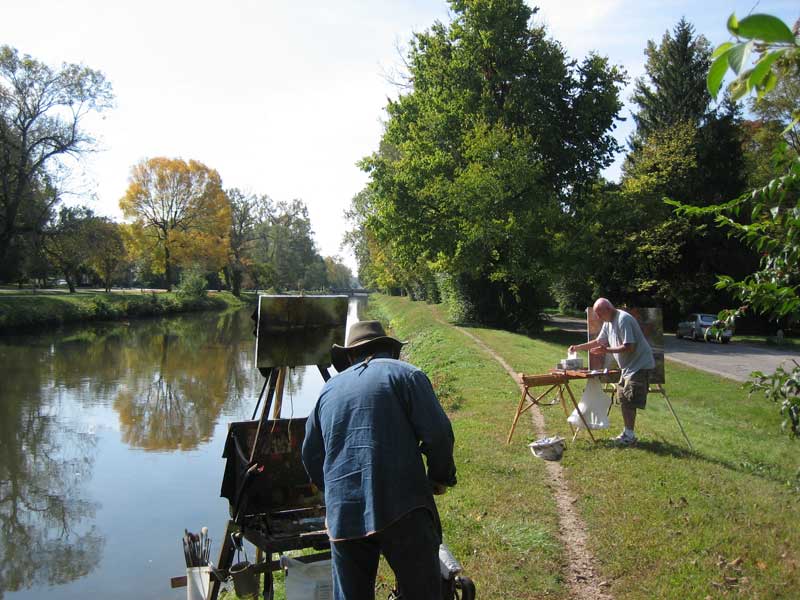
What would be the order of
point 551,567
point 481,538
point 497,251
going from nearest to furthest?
point 551,567
point 481,538
point 497,251

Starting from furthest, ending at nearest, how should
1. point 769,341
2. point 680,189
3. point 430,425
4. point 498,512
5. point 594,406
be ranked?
point 680,189, point 769,341, point 594,406, point 498,512, point 430,425

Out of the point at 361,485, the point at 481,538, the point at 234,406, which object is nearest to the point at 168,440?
the point at 234,406

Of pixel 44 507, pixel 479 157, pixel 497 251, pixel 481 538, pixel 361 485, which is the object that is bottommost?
pixel 44 507

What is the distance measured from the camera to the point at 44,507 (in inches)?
380

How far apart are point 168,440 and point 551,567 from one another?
10411 millimetres

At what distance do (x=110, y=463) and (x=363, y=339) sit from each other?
9.98 metres

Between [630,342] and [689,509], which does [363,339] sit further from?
[630,342]

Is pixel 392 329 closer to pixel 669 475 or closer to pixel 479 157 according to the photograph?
pixel 479 157

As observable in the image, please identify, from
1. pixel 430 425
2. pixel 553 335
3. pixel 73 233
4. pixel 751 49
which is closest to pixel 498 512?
pixel 430 425

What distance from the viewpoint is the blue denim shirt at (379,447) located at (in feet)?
10.4

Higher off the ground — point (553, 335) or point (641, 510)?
point (553, 335)

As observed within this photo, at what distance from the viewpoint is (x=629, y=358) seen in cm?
822

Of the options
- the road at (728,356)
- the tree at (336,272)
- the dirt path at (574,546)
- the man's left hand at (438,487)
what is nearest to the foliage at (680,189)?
the road at (728,356)

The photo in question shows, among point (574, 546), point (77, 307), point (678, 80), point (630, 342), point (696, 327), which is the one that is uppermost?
point (678, 80)
